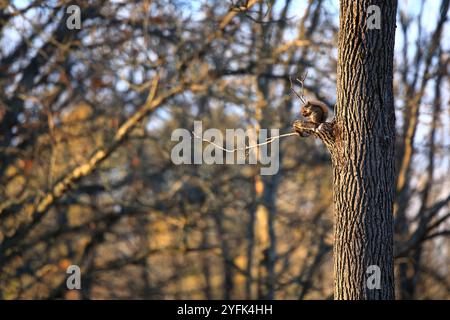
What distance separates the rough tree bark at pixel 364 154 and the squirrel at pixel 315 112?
0.09 metres

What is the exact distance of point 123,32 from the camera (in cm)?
1065

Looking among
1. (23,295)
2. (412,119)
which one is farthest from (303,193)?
(23,295)

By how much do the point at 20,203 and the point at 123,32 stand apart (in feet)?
10.7

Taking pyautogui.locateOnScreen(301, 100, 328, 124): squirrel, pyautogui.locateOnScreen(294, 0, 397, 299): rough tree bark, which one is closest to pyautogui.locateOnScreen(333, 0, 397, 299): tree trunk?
pyautogui.locateOnScreen(294, 0, 397, 299): rough tree bark

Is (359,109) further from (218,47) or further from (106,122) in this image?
(106,122)

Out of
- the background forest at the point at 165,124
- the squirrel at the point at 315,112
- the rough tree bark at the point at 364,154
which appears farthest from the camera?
the background forest at the point at 165,124

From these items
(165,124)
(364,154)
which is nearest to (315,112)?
(364,154)

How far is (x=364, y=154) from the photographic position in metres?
4.98

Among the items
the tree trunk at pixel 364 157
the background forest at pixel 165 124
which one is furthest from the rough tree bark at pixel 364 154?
the background forest at pixel 165 124

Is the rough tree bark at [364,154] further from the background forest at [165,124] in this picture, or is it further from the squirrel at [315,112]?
the background forest at [165,124]

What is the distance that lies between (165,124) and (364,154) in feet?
27.4

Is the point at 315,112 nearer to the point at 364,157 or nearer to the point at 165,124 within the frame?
the point at 364,157

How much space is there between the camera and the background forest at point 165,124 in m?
10.5
